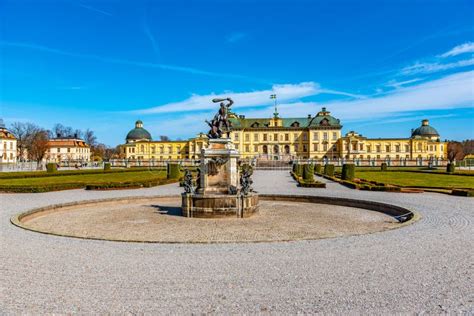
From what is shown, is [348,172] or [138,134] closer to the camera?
[348,172]

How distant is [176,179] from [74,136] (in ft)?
293

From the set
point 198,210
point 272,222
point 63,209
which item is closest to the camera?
point 272,222

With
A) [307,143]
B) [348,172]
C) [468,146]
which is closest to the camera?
[348,172]

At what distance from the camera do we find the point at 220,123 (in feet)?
45.5

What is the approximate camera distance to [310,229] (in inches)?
413

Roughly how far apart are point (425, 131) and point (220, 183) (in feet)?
334

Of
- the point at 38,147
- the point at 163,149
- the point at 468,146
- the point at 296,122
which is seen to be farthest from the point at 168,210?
the point at 468,146

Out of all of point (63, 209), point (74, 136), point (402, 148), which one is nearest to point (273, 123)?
point (402, 148)

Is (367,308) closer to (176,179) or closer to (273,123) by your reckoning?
(176,179)

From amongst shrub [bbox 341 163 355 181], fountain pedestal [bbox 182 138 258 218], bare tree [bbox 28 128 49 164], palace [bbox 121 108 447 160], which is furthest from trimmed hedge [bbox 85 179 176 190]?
palace [bbox 121 108 447 160]

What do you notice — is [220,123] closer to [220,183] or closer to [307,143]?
[220,183]

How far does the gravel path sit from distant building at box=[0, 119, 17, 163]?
83728mm

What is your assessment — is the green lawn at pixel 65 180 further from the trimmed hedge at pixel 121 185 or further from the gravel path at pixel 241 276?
the gravel path at pixel 241 276

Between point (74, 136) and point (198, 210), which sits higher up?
point (74, 136)
